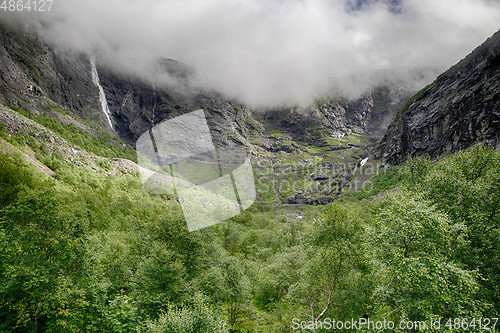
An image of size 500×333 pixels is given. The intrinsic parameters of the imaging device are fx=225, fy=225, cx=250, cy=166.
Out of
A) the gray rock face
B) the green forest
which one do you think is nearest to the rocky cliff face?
the green forest

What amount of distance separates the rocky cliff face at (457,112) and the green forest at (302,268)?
9195cm

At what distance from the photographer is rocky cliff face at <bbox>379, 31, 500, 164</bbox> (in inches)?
3888

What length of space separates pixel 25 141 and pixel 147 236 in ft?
217

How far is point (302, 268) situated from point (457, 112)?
144937 millimetres

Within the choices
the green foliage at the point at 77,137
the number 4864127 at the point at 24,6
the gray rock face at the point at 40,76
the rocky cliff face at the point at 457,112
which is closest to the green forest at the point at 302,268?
the rocky cliff face at the point at 457,112

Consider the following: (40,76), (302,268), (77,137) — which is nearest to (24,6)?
(40,76)

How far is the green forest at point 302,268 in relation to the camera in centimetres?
1302

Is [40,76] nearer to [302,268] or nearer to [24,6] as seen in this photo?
[24,6]

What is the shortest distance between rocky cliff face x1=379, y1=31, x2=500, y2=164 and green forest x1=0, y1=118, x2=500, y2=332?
3620 inches

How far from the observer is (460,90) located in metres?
122

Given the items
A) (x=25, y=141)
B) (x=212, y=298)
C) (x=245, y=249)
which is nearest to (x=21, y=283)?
(x=212, y=298)

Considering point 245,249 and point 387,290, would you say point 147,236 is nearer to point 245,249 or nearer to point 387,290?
point 387,290

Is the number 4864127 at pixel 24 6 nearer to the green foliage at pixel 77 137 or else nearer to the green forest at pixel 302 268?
the green foliage at pixel 77 137

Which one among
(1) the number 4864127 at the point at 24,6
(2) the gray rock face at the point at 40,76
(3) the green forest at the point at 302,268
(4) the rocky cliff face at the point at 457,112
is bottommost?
(3) the green forest at the point at 302,268
